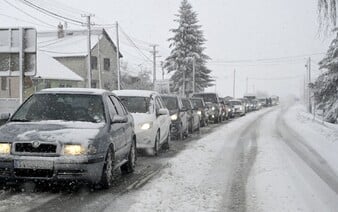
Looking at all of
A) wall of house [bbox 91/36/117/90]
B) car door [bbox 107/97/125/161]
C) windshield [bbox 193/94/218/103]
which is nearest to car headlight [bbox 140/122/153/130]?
car door [bbox 107/97/125/161]

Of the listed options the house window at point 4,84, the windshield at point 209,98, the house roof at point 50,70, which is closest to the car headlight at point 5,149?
the windshield at point 209,98

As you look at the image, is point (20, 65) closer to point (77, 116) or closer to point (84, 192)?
point (77, 116)

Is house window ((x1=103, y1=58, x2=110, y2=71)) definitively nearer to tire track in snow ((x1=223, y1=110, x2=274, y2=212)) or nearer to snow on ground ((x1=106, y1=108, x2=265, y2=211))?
tire track in snow ((x1=223, y1=110, x2=274, y2=212))

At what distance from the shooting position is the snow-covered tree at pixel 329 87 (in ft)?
112

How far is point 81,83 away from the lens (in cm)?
5666

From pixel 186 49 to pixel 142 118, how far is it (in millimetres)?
51485

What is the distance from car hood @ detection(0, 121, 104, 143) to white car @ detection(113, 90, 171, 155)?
5.45m

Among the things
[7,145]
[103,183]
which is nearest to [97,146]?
[103,183]

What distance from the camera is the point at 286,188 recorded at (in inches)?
371

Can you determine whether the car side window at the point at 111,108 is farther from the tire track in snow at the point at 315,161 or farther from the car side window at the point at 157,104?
the car side window at the point at 157,104

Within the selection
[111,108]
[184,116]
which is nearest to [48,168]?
[111,108]

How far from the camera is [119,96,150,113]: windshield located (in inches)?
595

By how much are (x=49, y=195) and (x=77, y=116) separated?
1.59 metres

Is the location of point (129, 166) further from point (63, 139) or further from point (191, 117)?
point (191, 117)
